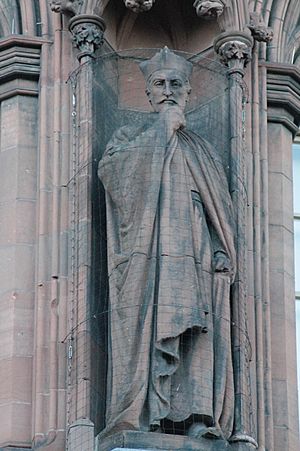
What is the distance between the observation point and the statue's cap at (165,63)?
18.3 m

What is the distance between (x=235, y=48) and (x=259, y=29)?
0.33 meters

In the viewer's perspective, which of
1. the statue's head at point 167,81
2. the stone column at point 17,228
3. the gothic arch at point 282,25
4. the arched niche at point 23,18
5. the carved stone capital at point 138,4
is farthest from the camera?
the gothic arch at point 282,25

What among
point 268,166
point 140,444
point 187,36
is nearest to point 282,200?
point 268,166

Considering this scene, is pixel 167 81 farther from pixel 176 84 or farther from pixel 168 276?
pixel 168 276

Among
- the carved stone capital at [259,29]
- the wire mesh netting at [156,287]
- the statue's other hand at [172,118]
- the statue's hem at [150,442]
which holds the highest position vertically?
the carved stone capital at [259,29]

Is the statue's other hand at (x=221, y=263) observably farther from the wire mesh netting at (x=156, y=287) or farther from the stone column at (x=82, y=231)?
the stone column at (x=82, y=231)

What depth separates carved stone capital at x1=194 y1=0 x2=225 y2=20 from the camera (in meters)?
18.5

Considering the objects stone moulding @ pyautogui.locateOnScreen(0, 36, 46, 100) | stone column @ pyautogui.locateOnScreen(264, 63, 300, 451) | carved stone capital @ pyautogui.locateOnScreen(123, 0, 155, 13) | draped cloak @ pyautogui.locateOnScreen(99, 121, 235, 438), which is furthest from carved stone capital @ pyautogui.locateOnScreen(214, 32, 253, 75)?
stone moulding @ pyautogui.locateOnScreen(0, 36, 46, 100)

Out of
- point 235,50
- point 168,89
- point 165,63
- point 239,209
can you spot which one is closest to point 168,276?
point 239,209

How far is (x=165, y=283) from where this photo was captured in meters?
17.4

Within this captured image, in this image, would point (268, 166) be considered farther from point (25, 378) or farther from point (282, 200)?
point (25, 378)

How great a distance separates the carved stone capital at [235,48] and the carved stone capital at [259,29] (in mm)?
187

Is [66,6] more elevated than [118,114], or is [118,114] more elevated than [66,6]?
[66,6]

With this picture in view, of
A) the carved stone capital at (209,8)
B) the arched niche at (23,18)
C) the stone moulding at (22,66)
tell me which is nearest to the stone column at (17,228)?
the stone moulding at (22,66)
